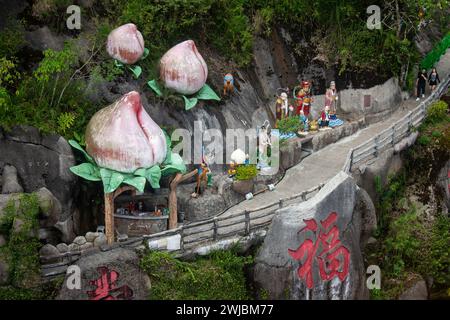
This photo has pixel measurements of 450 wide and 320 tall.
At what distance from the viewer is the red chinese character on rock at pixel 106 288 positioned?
1534cm

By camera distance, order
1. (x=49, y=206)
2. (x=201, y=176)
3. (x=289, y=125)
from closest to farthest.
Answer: (x=49, y=206) < (x=201, y=176) < (x=289, y=125)

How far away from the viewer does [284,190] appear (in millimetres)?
19141

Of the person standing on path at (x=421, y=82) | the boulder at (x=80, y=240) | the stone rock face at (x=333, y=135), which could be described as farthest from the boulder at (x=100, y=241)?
the person standing on path at (x=421, y=82)

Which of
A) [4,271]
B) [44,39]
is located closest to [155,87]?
[44,39]

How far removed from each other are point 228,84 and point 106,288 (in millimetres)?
6926

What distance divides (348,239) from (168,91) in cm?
551

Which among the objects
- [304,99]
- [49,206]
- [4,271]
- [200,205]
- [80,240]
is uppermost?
[304,99]

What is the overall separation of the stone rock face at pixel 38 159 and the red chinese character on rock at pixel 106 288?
6.62ft

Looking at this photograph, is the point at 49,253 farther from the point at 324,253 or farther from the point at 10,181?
the point at 324,253

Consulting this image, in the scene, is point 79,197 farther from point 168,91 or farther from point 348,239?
point 348,239

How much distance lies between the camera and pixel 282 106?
20.9m

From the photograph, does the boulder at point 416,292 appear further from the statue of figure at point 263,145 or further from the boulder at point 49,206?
the boulder at point 49,206

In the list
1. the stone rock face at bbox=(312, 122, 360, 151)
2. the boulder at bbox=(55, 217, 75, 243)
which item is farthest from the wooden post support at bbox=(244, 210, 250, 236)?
the stone rock face at bbox=(312, 122, 360, 151)

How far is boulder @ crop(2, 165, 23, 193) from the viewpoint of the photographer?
16.0m
